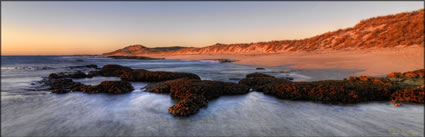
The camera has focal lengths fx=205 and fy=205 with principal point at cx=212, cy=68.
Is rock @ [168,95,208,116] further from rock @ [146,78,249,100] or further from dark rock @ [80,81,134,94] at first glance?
dark rock @ [80,81,134,94]

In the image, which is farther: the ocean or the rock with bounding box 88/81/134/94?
the rock with bounding box 88/81/134/94

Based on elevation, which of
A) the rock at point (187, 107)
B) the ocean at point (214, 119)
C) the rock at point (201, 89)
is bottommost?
the ocean at point (214, 119)

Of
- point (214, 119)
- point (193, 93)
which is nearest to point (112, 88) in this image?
point (193, 93)

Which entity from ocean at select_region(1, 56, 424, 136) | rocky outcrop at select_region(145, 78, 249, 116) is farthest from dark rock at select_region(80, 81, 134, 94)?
ocean at select_region(1, 56, 424, 136)

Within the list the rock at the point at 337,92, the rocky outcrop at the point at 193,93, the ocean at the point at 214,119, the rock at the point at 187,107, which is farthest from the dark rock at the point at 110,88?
the rock at the point at 337,92

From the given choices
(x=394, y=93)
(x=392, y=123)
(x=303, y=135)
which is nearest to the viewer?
(x=303, y=135)

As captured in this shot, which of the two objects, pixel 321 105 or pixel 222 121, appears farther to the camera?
pixel 321 105

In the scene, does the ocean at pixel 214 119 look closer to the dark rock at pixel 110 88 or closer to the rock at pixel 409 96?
the rock at pixel 409 96

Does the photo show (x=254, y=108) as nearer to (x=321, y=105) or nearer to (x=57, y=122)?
(x=321, y=105)

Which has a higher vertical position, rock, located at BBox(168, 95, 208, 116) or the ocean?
rock, located at BBox(168, 95, 208, 116)

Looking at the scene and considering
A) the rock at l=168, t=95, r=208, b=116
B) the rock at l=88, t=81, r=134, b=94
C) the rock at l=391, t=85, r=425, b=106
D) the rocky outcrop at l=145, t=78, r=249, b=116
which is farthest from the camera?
the rock at l=88, t=81, r=134, b=94

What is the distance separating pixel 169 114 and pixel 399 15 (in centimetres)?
4132

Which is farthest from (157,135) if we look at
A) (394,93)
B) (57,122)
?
(394,93)

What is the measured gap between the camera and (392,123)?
14.7 ft
